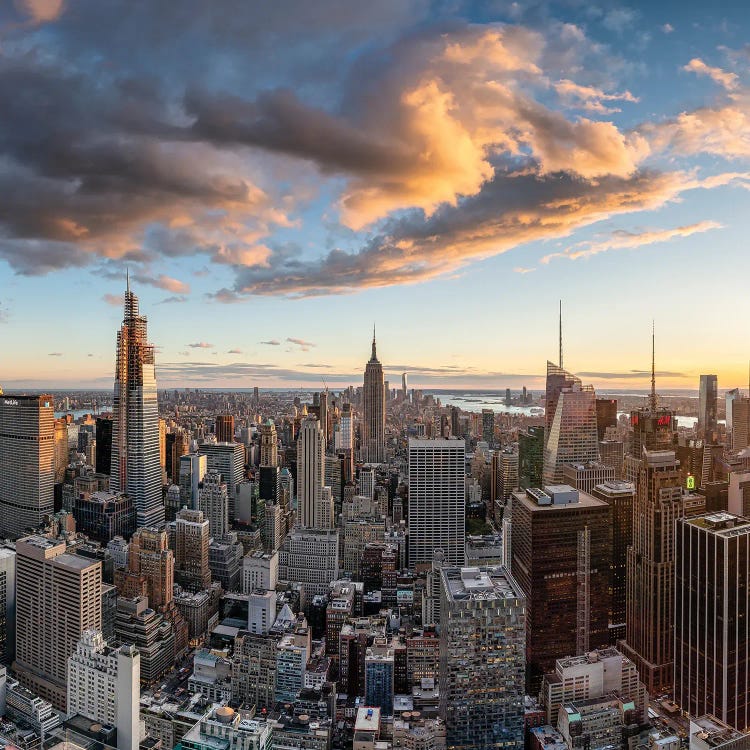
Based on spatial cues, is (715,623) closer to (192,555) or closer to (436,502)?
(436,502)

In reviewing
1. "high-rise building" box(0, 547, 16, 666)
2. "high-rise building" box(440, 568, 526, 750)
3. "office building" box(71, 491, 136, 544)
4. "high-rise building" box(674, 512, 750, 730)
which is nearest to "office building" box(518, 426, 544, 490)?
"high-rise building" box(674, 512, 750, 730)

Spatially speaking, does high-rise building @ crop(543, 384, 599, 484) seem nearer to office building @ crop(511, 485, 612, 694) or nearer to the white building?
office building @ crop(511, 485, 612, 694)

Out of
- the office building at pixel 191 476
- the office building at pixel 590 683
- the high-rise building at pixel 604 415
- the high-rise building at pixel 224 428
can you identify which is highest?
the high-rise building at pixel 604 415

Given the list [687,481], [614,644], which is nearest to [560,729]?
[614,644]

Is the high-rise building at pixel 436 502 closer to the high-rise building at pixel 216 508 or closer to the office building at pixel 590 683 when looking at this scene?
the high-rise building at pixel 216 508

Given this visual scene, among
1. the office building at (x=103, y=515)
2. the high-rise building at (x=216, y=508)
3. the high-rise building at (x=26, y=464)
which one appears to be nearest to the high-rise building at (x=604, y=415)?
the high-rise building at (x=216, y=508)

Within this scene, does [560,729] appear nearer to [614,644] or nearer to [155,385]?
[614,644]
